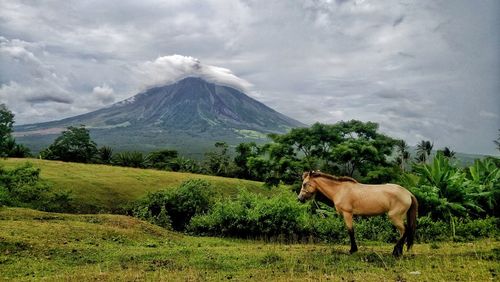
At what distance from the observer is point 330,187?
9984 millimetres

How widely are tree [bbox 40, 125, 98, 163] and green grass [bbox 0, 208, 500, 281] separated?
43857 millimetres

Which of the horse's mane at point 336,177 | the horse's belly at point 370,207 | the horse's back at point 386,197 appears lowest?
the horse's belly at point 370,207

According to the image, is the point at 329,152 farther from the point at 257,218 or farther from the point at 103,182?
the point at 103,182

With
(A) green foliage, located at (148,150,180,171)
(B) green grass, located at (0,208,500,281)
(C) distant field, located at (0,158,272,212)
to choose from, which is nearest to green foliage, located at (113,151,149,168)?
(A) green foliage, located at (148,150,180,171)

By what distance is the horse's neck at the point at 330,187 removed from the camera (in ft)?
32.6

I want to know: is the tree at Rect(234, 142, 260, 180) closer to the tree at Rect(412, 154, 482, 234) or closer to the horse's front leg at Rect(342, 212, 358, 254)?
the tree at Rect(412, 154, 482, 234)

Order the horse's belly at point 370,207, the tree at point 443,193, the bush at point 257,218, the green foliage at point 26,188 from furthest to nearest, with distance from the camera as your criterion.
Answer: the green foliage at point 26,188, the bush at point 257,218, the tree at point 443,193, the horse's belly at point 370,207

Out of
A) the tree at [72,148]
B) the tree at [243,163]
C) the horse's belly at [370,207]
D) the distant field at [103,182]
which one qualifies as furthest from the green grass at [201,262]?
the tree at [243,163]

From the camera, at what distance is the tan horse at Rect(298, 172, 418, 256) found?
9.25m

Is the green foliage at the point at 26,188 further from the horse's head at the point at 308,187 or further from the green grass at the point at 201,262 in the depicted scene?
the horse's head at the point at 308,187

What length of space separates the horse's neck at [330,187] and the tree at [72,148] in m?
50.1

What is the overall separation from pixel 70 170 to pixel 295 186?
23.1 m

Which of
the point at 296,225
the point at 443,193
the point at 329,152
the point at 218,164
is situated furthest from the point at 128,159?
the point at 443,193

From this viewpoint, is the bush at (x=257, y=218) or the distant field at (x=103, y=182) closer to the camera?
the bush at (x=257, y=218)
